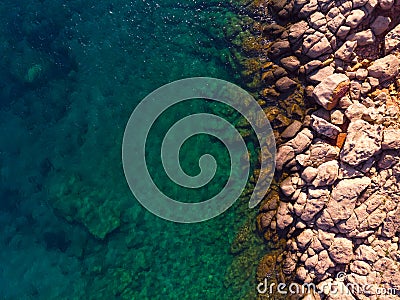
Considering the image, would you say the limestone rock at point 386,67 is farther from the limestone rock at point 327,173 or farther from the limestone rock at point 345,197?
the limestone rock at point 345,197

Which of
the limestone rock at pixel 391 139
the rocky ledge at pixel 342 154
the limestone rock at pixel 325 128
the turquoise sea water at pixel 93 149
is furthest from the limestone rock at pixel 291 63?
the limestone rock at pixel 391 139

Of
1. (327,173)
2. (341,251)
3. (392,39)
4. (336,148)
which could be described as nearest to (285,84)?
(336,148)

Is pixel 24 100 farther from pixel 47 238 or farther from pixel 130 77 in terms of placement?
pixel 47 238

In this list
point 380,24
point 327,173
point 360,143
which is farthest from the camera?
point 327,173

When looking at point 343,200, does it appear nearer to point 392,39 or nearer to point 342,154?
point 342,154

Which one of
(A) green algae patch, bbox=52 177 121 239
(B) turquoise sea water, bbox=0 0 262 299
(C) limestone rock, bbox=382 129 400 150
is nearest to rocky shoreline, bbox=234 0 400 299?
(C) limestone rock, bbox=382 129 400 150

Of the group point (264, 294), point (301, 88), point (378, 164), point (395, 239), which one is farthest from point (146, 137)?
point (395, 239)
